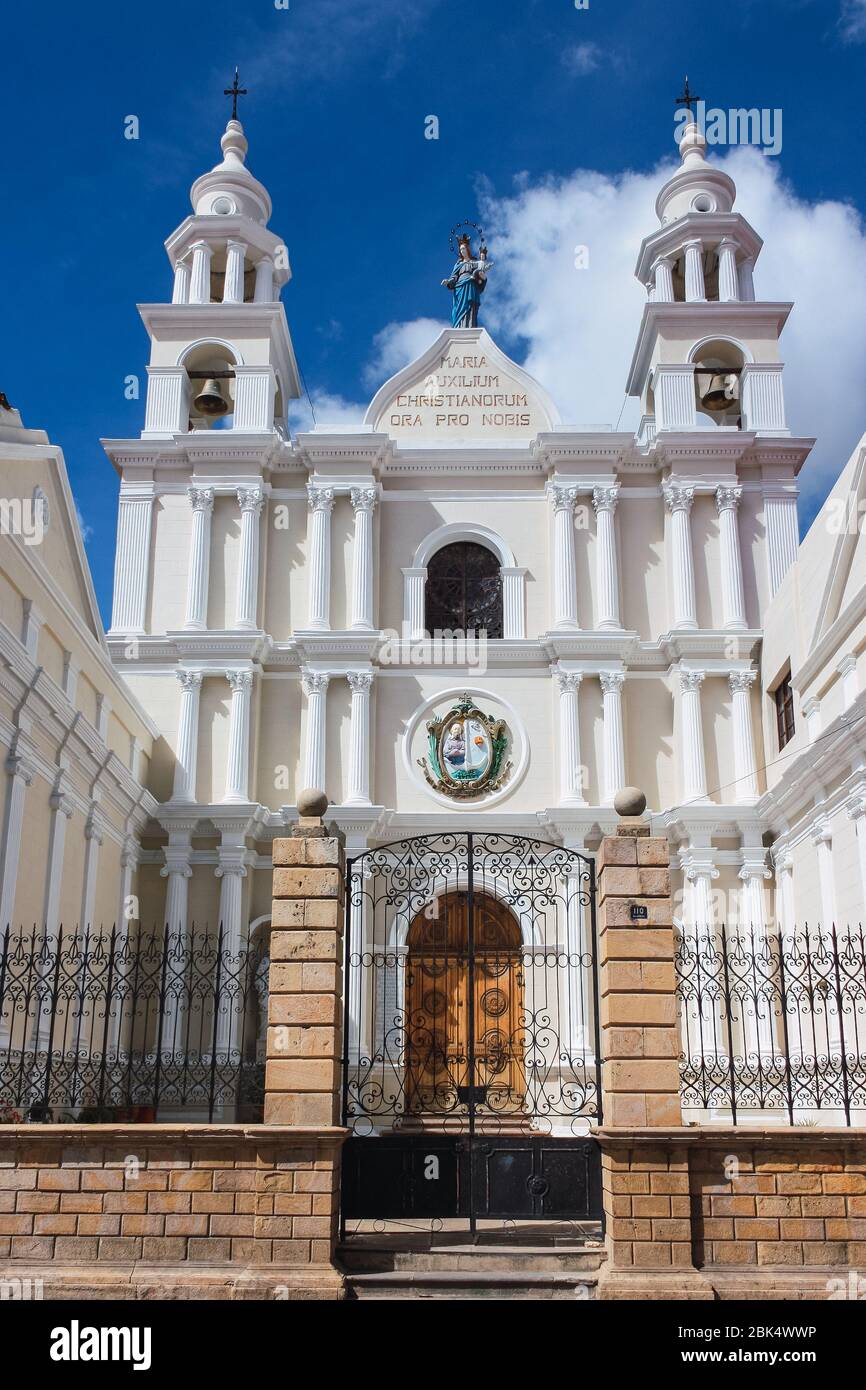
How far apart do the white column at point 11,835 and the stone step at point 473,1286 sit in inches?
247

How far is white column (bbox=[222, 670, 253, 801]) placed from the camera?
20156 millimetres

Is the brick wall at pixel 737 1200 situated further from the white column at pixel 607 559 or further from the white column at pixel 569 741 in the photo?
the white column at pixel 607 559

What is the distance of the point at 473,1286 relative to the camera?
8938 mm

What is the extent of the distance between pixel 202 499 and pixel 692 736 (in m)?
8.99

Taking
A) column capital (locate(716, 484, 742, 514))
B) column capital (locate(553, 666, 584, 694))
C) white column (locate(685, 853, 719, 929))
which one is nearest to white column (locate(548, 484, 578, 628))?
column capital (locate(553, 666, 584, 694))

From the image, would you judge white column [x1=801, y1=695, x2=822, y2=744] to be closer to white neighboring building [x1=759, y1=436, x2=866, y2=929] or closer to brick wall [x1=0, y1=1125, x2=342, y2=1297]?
white neighboring building [x1=759, y1=436, x2=866, y2=929]

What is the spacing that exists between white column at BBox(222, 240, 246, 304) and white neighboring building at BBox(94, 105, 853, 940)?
0.06m

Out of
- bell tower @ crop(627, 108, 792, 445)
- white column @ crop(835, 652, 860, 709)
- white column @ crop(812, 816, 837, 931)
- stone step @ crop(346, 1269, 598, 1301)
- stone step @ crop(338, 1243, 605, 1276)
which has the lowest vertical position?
stone step @ crop(346, 1269, 598, 1301)

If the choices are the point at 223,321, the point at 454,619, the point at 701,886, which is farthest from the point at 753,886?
the point at 223,321

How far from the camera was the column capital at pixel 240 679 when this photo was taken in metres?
20.7

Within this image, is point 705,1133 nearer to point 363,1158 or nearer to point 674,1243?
point 674,1243

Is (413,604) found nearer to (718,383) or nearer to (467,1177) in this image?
(718,383)

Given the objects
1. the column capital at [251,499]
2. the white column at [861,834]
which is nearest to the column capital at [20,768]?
the column capital at [251,499]

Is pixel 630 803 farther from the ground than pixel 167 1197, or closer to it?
farther from the ground
